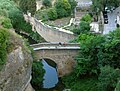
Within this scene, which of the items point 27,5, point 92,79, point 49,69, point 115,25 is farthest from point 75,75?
point 27,5

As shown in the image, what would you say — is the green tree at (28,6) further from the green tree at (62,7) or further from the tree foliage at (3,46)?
the tree foliage at (3,46)

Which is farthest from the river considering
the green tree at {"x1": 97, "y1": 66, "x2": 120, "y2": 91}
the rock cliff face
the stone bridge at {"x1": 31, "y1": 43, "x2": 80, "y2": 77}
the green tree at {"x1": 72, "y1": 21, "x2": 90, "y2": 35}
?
the rock cliff face

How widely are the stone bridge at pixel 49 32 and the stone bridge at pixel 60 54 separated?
4.72 meters

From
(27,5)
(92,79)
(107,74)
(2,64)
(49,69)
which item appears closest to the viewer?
(2,64)

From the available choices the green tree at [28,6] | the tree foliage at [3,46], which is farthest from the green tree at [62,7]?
the tree foliage at [3,46]

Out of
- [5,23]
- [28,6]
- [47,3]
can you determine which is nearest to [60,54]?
[5,23]

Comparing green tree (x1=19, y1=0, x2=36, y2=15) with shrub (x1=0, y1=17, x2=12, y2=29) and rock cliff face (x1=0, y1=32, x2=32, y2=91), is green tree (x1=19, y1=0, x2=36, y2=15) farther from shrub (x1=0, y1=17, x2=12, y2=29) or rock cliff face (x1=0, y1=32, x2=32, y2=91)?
rock cliff face (x1=0, y1=32, x2=32, y2=91)

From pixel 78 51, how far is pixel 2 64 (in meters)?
11.5

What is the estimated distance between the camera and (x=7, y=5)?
4281 centimetres

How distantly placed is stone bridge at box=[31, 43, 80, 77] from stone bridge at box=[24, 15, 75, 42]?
15.5 ft

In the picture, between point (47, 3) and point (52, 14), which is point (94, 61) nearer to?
point (52, 14)

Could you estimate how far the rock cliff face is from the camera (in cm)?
2225

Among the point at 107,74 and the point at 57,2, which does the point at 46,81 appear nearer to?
the point at 107,74

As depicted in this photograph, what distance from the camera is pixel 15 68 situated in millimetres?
23078
